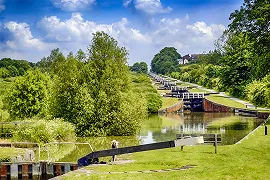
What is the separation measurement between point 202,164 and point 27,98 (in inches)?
1059

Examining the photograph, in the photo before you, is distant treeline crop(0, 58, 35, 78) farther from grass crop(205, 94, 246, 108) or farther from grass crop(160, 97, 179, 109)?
grass crop(205, 94, 246, 108)

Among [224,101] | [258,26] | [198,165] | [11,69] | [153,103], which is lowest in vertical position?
[198,165]

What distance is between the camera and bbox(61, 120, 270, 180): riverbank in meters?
15.4

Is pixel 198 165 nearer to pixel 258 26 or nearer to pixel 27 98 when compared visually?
pixel 258 26

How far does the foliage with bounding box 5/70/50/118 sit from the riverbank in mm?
21442

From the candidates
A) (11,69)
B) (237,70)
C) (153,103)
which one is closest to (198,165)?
(153,103)

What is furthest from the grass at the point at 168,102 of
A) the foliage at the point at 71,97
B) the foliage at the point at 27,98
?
the foliage at the point at 71,97

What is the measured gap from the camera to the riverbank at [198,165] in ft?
50.5

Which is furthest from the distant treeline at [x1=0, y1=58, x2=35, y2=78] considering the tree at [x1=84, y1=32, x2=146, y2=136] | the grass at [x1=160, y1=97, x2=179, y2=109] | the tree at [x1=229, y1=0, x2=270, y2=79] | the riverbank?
the riverbank

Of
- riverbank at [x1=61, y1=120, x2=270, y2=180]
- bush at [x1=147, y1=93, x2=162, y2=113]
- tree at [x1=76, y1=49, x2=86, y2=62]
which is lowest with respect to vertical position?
riverbank at [x1=61, y1=120, x2=270, y2=180]

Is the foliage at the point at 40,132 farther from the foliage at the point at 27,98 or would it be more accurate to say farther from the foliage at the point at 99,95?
the foliage at the point at 27,98

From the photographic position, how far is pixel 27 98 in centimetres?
4069

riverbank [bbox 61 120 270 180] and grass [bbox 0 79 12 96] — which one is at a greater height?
grass [bbox 0 79 12 96]

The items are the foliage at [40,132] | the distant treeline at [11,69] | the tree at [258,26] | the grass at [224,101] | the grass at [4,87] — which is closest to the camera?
the tree at [258,26]
